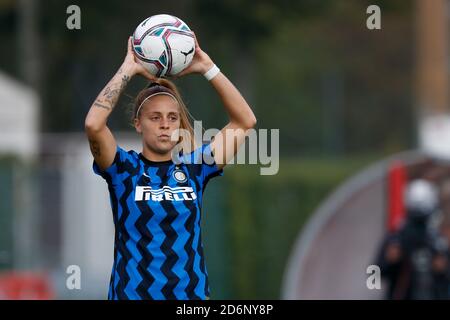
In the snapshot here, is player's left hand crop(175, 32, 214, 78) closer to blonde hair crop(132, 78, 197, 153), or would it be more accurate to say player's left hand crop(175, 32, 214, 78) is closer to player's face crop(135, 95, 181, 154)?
blonde hair crop(132, 78, 197, 153)

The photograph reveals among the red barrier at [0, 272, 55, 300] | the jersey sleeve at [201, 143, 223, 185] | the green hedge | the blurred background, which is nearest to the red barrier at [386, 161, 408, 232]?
the blurred background

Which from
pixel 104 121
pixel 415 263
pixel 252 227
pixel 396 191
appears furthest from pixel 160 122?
pixel 252 227

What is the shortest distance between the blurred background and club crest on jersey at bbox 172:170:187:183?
0.73 meters

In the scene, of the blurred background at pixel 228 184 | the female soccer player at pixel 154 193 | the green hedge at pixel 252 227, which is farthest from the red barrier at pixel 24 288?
the female soccer player at pixel 154 193

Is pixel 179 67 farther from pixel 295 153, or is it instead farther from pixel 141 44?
pixel 295 153

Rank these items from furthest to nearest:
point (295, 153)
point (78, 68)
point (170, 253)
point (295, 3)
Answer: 1. point (295, 153)
2. point (78, 68)
3. point (295, 3)
4. point (170, 253)

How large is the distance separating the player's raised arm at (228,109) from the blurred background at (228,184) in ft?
1.95

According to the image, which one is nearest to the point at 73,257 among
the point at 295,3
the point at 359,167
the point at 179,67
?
the point at 359,167

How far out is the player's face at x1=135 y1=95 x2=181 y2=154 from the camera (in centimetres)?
623

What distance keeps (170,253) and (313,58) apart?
132 ft

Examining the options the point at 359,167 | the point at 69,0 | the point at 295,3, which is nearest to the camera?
the point at 359,167

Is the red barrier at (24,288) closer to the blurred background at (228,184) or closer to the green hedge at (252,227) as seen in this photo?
the blurred background at (228,184)

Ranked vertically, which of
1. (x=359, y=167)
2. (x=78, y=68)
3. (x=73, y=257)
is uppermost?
(x=78, y=68)

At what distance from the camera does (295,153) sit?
40.8 metres
